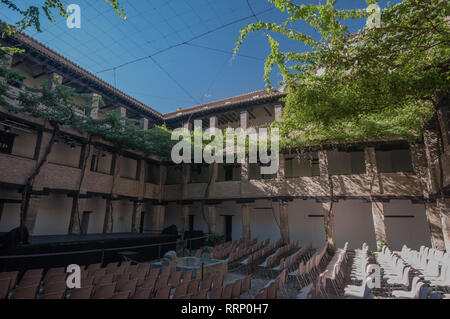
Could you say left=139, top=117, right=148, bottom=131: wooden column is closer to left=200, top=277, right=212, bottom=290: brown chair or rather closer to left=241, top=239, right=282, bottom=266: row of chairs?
left=241, top=239, right=282, bottom=266: row of chairs

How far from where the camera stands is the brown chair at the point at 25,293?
4.11 meters

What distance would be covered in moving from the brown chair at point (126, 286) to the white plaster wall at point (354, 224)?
13979 millimetres

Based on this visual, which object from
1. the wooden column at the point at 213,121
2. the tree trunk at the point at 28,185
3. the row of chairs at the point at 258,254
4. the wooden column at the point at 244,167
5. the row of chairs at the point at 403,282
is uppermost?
the wooden column at the point at 213,121

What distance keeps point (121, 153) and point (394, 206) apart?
17.6 m

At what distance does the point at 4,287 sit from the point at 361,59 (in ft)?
28.2

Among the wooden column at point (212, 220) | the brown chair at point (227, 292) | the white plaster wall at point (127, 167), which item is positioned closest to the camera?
the brown chair at point (227, 292)

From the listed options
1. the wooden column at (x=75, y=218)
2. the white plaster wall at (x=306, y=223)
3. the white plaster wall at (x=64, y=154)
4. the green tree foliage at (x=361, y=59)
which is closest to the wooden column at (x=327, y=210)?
the white plaster wall at (x=306, y=223)

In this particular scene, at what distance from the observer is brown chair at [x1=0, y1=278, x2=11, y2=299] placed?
424 centimetres

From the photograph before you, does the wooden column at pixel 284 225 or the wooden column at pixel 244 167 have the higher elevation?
the wooden column at pixel 244 167

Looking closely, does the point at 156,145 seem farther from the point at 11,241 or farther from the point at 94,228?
the point at 11,241

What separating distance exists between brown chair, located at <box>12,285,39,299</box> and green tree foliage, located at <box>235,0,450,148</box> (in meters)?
6.32

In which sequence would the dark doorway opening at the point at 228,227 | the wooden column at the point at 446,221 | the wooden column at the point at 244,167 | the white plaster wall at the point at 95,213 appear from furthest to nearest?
1. the dark doorway opening at the point at 228,227
2. the wooden column at the point at 244,167
3. the white plaster wall at the point at 95,213
4. the wooden column at the point at 446,221

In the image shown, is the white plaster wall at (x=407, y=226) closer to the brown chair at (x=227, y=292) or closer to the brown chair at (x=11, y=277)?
the brown chair at (x=227, y=292)
